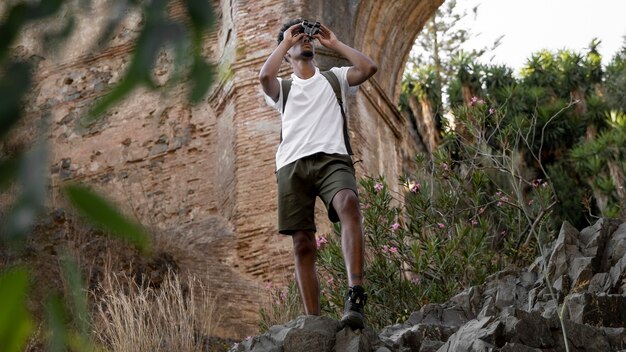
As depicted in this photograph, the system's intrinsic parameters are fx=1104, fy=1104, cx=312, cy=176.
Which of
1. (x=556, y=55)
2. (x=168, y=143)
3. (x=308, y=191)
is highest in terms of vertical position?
(x=556, y=55)

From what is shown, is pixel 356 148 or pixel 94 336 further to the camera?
pixel 356 148

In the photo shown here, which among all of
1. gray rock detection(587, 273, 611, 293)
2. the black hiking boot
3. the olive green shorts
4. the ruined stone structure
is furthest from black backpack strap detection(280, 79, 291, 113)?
the ruined stone structure

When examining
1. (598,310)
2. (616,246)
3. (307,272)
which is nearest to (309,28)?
(307,272)

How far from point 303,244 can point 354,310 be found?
1.72 ft

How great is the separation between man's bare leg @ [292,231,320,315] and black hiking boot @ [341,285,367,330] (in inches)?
13.3

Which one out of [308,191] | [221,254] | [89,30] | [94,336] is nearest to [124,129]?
[221,254]

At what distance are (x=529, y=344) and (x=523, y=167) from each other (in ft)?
48.0

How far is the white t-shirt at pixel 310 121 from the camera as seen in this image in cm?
537

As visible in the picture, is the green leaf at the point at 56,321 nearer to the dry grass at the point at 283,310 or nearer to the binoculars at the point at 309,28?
the binoculars at the point at 309,28

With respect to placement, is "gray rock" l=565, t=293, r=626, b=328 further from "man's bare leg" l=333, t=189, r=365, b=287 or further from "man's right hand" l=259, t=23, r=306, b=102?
"man's right hand" l=259, t=23, r=306, b=102

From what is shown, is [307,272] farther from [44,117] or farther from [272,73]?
[44,117]

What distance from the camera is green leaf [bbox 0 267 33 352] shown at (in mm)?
1266

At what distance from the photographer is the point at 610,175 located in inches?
729

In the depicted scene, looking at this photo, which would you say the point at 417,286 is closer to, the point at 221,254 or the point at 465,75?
the point at 221,254
